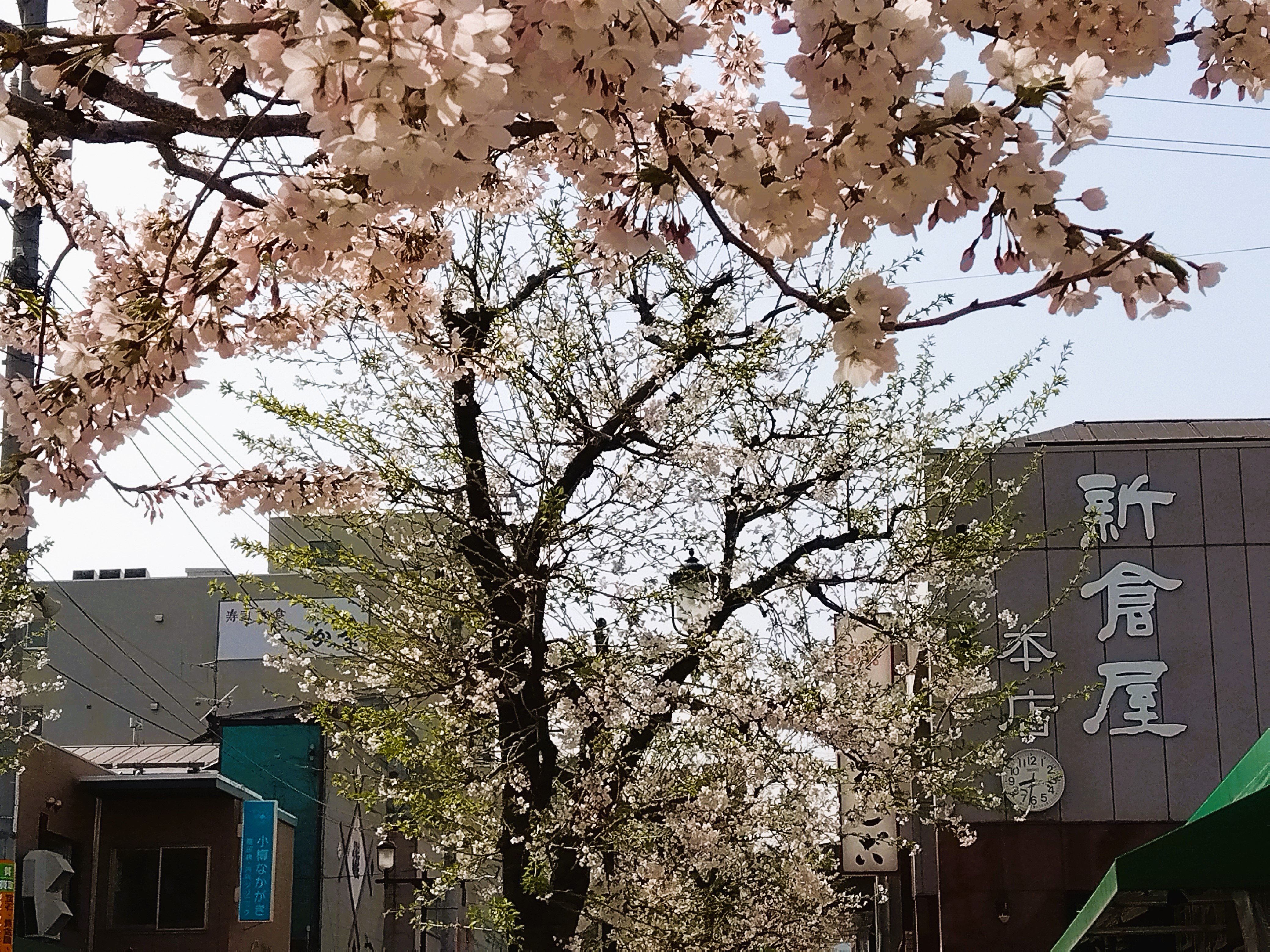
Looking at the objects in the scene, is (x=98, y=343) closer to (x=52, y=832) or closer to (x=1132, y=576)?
(x=1132, y=576)

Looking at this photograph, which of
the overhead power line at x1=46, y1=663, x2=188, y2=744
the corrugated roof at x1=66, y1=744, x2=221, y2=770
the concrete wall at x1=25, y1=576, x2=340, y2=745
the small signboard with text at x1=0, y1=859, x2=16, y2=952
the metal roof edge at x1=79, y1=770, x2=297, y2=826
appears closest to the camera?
the small signboard with text at x1=0, y1=859, x2=16, y2=952

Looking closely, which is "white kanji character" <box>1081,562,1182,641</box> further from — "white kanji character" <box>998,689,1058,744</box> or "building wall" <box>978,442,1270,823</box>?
"white kanji character" <box>998,689,1058,744</box>

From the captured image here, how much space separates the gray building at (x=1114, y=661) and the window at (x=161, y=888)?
474 inches

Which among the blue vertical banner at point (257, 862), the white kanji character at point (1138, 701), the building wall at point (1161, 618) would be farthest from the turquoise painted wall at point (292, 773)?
the white kanji character at point (1138, 701)

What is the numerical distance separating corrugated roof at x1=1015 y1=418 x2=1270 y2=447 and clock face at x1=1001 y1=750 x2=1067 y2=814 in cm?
439

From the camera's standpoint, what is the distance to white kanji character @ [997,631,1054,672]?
17.9 meters

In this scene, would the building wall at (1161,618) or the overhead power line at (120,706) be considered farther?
the overhead power line at (120,706)

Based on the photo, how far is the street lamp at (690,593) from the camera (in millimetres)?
9617

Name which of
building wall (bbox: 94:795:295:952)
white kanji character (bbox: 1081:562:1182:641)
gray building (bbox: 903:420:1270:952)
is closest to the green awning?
gray building (bbox: 903:420:1270:952)

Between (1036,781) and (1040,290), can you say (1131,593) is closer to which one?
(1036,781)

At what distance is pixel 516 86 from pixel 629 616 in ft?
24.4

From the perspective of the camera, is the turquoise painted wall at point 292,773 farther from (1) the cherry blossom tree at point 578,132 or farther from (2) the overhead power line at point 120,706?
(1) the cherry blossom tree at point 578,132

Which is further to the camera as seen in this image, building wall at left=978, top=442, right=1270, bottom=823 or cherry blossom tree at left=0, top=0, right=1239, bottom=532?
building wall at left=978, top=442, right=1270, bottom=823

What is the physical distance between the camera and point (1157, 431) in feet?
69.7
